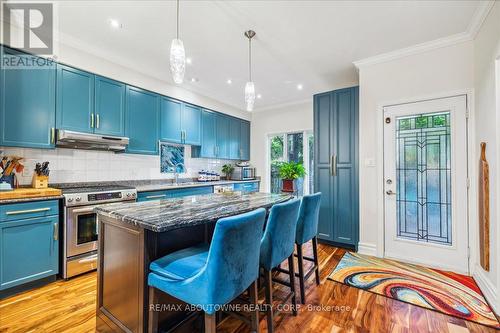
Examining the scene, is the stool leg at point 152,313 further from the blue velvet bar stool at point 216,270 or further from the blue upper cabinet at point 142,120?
the blue upper cabinet at point 142,120

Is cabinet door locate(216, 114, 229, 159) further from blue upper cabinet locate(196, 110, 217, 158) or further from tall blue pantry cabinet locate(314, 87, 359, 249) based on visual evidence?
tall blue pantry cabinet locate(314, 87, 359, 249)

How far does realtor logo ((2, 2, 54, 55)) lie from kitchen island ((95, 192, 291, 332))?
2.35 metres

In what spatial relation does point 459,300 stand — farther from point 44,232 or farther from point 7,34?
point 7,34

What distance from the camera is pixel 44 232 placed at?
229cm

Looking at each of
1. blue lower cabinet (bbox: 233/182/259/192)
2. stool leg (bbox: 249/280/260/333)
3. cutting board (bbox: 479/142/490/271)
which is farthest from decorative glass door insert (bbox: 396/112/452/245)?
blue lower cabinet (bbox: 233/182/259/192)

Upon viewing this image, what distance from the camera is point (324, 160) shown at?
12.1 feet

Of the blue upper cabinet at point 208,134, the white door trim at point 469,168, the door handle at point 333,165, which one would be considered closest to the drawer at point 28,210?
the blue upper cabinet at point 208,134

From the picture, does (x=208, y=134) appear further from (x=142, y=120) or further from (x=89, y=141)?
(x=89, y=141)

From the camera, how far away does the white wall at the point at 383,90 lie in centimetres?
265

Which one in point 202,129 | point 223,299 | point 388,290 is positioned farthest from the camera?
point 202,129

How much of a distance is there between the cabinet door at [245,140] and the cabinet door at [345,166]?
2.59 meters

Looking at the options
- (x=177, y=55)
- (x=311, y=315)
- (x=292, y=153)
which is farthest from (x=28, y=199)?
(x=292, y=153)

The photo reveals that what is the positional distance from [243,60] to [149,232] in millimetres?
2816

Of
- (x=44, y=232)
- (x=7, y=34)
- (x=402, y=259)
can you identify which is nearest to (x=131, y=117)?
(x=7, y=34)
